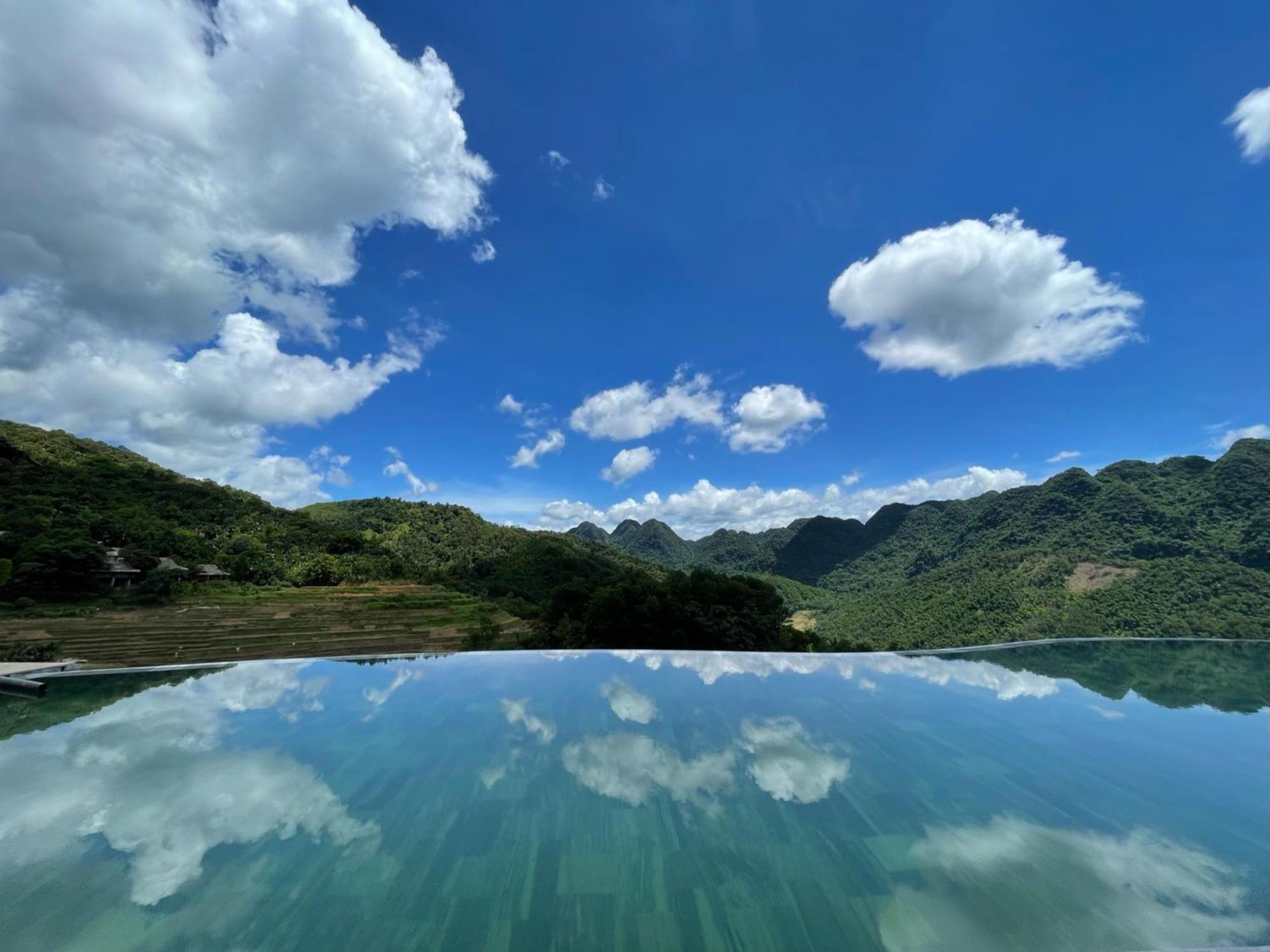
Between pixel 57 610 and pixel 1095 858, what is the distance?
23863 mm

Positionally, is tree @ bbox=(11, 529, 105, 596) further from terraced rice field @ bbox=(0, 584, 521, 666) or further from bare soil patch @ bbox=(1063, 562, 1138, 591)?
bare soil patch @ bbox=(1063, 562, 1138, 591)

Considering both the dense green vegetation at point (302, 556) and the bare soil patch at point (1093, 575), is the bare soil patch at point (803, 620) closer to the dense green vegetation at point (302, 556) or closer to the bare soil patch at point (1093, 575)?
the dense green vegetation at point (302, 556)

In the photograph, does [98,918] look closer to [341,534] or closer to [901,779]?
[901,779]

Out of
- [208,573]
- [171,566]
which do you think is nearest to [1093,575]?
[208,573]

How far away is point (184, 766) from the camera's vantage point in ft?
15.3

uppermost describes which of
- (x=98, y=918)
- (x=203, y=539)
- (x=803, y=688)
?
(x=203, y=539)

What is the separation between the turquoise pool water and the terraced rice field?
6424 millimetres

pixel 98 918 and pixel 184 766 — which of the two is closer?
pixel 98 918

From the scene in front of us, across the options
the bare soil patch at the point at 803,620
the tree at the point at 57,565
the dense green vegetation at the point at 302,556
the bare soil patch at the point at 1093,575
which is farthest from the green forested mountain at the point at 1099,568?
the tree at the point at 57,565

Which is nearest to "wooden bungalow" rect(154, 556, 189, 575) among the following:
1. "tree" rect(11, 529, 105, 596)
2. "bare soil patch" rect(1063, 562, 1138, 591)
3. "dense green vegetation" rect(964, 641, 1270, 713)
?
"tree" rect(11, 529, 105, 596)

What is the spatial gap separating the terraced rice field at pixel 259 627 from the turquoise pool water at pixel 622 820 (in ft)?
21.1

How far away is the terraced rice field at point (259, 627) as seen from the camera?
12.7m

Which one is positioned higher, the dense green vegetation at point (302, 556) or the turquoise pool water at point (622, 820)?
the dense green vegetation at point (302, 556)

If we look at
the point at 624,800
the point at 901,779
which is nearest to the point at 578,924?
the point at 624,800
